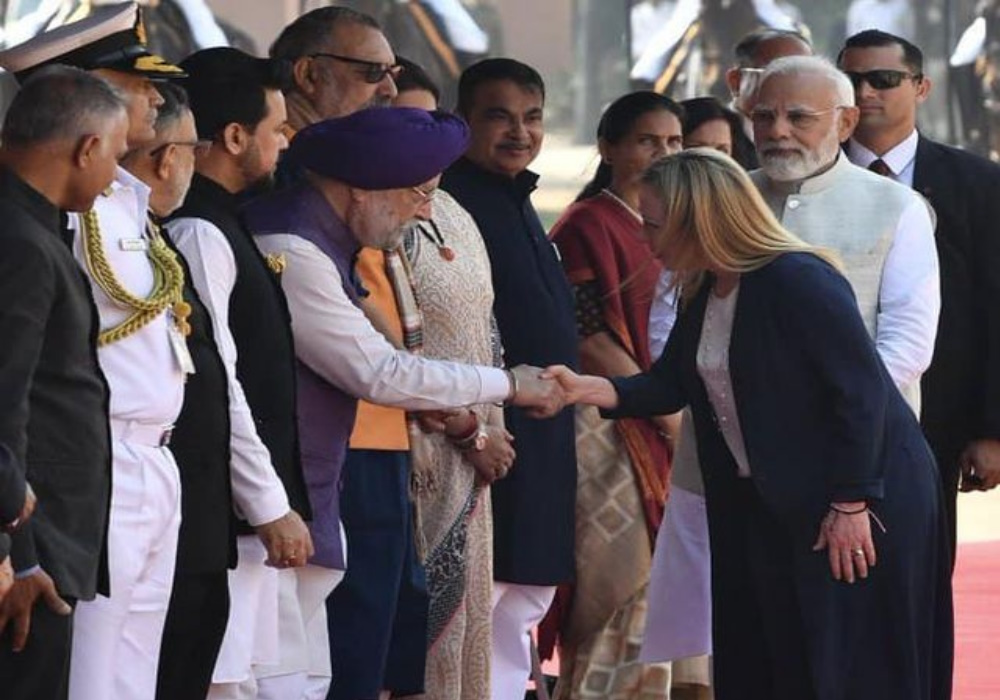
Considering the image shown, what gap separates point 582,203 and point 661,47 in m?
1.87

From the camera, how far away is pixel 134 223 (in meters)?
4.52

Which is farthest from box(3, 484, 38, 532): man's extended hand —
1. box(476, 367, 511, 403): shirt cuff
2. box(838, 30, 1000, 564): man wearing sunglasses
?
box(838, 30, 1000, 564): man wearing sunglasses

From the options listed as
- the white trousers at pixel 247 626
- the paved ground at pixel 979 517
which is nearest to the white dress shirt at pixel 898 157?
the white trousers at pixel 247 626

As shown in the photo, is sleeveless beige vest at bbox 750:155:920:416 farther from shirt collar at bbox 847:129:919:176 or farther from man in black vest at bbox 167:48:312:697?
man in black vest at bbox 167:48:312:697

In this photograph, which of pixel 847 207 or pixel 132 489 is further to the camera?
pixel 847 207

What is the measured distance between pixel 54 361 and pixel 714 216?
1613 mm

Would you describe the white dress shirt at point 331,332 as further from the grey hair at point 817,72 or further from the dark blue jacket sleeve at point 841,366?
the grey hair at point 817,72

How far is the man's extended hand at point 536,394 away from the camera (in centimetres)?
557

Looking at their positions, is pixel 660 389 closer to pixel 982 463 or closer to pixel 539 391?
pixel 539 391

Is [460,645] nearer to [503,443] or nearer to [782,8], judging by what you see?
[503,443]

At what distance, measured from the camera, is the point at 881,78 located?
668cm

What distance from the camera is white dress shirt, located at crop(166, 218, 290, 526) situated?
15.5 ft

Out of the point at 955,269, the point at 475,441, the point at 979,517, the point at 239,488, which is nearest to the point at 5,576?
the point at 239,488

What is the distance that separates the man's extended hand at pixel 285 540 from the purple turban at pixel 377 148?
766mm
